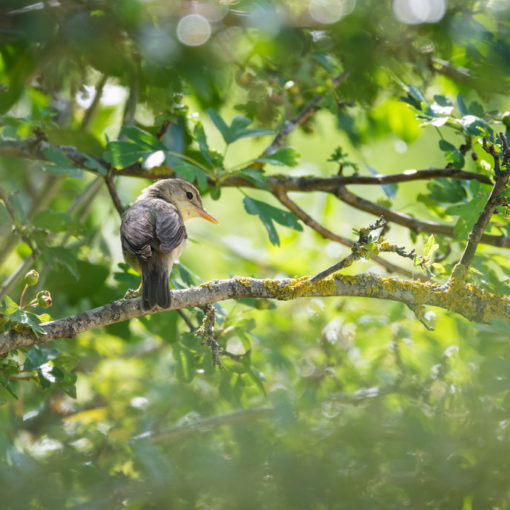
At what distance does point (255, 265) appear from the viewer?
5074mm

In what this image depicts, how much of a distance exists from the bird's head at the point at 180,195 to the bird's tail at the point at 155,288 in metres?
1.20

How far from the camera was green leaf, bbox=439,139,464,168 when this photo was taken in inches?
116

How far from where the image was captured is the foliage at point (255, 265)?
162 centimetres

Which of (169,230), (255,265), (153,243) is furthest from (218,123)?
(255,265)

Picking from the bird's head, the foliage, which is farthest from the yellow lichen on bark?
the bird's head

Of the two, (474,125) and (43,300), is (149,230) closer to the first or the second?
(43,300)

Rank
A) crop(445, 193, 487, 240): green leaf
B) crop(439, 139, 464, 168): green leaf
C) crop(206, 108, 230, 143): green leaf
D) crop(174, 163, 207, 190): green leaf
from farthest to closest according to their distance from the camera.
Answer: crop(206, 108, 230, 143): green leaf, crop(439, 139, 464, 168): green leaf, crop(174, 163, 207, 190): green leaf, crop(445, 193, 487, 240): green leaf

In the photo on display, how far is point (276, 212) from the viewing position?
3051mm

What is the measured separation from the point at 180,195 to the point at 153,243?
1030 mm

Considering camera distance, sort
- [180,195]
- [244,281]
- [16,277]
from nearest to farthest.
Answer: [244,281] → [16,277] → [180,195]

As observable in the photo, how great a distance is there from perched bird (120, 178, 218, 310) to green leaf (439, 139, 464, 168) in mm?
1280

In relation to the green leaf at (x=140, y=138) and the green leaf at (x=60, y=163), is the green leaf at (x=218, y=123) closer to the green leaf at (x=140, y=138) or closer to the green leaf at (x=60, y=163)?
the green leaf at (x=140, y=138)

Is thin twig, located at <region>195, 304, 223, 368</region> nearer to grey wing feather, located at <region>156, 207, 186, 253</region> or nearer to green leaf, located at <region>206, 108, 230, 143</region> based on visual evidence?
grey wing feather, located at <region>156, 207, 186, 253</region>

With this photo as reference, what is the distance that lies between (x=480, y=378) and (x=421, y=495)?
474 mm
